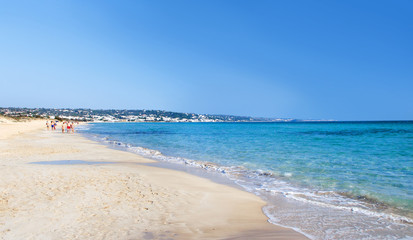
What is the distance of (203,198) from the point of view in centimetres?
764

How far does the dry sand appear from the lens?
491 cm

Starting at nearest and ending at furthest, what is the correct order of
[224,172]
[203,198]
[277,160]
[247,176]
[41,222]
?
[41,222], [203,198], [247,176], [224,172], [277,160]

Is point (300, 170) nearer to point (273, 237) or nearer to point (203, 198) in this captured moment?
point (203, 198)

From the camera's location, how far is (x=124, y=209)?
621 centimetres

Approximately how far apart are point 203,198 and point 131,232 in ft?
9.90

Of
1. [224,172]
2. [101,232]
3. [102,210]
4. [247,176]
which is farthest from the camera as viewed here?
[224,172]

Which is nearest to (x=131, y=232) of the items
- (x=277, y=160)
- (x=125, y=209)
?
(x=125, y=209)

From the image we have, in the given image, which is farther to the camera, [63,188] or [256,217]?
[63,188]

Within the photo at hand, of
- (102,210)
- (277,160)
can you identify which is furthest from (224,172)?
(102,210)

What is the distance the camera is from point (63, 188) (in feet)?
25.6

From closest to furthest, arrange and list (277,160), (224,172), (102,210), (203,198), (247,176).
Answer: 1. (102,210)
2. (203,198)
3. (247,176)
4. (224,172)
5. (277,160)

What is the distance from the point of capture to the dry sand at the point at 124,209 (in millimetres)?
4910

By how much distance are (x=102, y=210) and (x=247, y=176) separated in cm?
691

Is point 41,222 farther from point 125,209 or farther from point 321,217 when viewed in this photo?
point 321,217
